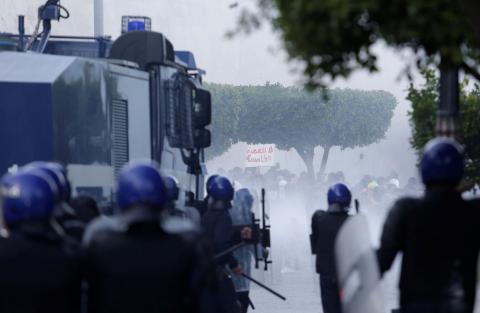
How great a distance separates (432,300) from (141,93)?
282 inches

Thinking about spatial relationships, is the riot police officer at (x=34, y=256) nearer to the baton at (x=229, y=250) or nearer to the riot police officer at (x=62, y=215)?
the riot police officer at (x=62, y=215)

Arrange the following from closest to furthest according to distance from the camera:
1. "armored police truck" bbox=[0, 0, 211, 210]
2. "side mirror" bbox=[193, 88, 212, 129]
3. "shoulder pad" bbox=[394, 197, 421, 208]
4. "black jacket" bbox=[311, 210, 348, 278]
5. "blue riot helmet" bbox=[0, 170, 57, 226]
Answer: "blue riot helmet" bbox=[0, 170, 57, 226], "shoulder pad" bbox=[394, 197, 421, 208], "armored police truck" bbox=[0, 0, 211, 210], "black jacket" bbox=[311, 210, 348, 278], "side mirror" bbox=[193, 88, 212, 129]

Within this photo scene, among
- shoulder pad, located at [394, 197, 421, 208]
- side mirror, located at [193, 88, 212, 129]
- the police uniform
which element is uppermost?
side mirror, located at [193, 88, 212, 129]

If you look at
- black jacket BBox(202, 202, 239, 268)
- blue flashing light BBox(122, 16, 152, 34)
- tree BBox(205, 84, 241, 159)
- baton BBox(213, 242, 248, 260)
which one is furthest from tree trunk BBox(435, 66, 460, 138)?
tree BBox(205, 84, 241, 159)

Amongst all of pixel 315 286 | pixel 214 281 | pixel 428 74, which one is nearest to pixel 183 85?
pixel 428 74

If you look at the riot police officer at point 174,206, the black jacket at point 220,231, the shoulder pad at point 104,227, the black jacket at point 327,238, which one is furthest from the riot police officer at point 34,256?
the black jacket at point 220,231

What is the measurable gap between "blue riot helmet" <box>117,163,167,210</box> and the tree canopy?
268 feet

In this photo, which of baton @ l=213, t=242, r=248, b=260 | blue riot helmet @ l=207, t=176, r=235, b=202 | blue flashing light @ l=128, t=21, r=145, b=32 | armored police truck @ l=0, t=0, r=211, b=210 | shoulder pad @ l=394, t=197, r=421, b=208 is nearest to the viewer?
shoulder pad @ l=394, t=197, r=421, b=208

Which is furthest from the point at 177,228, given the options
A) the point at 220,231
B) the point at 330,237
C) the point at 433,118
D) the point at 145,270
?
the point at 433,118

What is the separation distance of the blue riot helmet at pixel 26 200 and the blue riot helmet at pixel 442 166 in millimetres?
2210

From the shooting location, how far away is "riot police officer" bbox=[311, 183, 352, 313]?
14.4 meters

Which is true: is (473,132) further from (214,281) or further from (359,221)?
(214,281)

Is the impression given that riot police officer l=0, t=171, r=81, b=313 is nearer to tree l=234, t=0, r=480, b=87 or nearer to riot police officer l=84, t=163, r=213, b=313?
riot police officer l=84, t=163, r=213, b=313

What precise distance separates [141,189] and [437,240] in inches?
71.0
